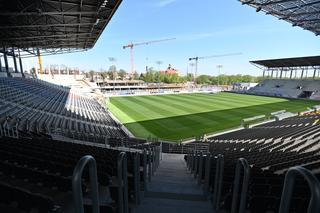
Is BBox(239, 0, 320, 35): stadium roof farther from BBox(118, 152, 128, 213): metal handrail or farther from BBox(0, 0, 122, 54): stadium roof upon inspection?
BBox(118, 152, 128, 213): metal handrail

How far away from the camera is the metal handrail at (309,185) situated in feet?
4.04

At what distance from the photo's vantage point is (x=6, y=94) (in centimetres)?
1627

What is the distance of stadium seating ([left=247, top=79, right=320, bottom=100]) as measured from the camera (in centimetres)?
5559

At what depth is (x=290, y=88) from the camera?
198 ft

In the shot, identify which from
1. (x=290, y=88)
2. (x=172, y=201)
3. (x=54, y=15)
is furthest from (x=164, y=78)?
(x=172, y=201)

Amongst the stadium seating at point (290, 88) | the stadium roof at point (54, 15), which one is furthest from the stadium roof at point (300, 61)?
the stadium roof at point (54, 15)

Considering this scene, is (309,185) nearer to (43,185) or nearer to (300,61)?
(43,185)

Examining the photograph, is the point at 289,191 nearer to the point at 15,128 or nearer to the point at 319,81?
the point at 15,128

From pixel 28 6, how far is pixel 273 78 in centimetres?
7490

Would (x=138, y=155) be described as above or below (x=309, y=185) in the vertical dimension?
below

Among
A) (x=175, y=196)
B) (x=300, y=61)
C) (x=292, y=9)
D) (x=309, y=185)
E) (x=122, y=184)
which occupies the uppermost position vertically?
(x=292, y=9)

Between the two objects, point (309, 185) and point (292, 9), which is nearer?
point (309, 185)

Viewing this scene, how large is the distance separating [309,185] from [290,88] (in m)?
69.5

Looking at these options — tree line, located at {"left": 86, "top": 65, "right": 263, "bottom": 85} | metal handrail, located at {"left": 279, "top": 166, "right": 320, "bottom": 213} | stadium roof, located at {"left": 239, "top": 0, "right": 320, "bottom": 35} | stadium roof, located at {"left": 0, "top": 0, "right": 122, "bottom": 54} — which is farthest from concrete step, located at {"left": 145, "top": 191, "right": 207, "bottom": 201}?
tree line, located at {"left": 86, "top": 65, "right": 263, "bottom": 85}
